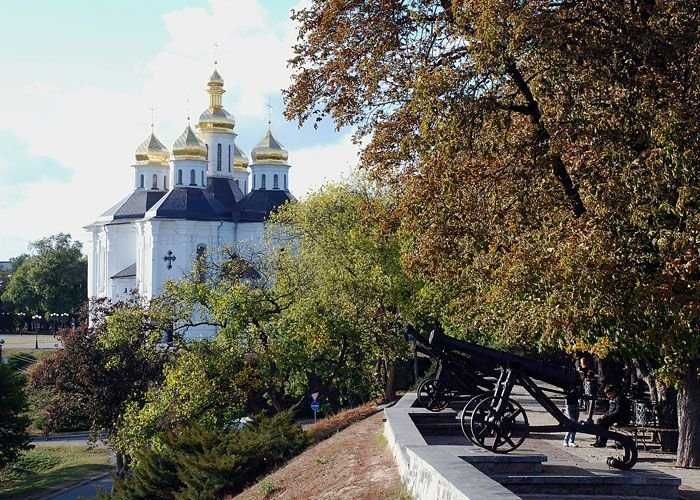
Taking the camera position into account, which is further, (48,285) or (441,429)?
(48,285)

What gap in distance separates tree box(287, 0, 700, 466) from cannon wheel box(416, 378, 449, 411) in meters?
1.37

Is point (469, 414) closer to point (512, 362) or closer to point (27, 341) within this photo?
point (512, 362)

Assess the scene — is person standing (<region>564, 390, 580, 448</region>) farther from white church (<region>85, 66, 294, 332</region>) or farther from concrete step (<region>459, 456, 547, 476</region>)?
white church (<region>85, 66, 294, 332</region>)

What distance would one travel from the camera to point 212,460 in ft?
65.9

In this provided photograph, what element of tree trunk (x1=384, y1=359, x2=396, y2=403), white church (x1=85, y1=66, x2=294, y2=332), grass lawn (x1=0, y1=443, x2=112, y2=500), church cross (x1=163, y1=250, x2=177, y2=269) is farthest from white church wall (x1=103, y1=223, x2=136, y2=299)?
tree trunk (x1=384, y1=359, x2=396, y2=403)

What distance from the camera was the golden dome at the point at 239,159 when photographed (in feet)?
334

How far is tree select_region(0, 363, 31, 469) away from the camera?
40.0m

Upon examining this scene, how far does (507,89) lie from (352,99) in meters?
2.72

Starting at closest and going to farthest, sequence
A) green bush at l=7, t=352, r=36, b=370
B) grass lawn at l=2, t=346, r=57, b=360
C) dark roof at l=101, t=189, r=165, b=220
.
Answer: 1. green bush at l=7, t=352, r=36, b=370
2. grass lawn at l=2, t=346, r=57, b=360
3. dark roof at l=101, t=189, r=165, b=220

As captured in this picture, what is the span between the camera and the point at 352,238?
111 feet

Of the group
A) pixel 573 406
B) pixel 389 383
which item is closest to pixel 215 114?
pixel 389 383

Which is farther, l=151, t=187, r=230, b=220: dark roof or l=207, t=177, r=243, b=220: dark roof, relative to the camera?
l=207, t=177, r=243, b=220: dark roof

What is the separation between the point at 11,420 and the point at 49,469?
669 centimetres

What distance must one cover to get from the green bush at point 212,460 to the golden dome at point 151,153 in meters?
80.6
